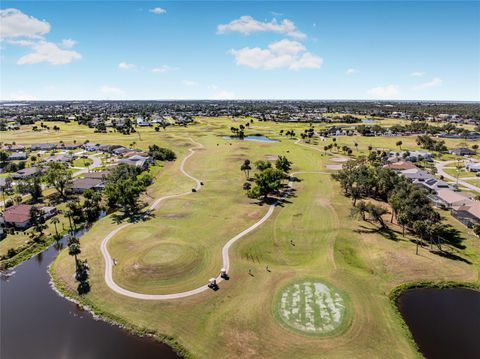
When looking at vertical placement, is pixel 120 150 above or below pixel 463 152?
below

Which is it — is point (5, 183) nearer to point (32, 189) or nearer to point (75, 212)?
point (32, 189)

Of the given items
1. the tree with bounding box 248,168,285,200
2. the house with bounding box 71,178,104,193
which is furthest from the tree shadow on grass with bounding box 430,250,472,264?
the house with bounding box 71,178,104,193

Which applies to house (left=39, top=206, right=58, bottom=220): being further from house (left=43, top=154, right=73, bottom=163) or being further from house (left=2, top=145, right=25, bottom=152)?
house (left=2, top=145, right=25, bottom=152)

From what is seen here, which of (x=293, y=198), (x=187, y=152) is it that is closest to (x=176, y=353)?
(x=293, y=198)

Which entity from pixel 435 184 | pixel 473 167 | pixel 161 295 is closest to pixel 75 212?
pixel 161 295

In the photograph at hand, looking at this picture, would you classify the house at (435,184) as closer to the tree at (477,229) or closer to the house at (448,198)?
the house at (448,198)

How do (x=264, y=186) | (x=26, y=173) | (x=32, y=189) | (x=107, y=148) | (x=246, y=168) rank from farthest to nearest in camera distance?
(x=107, y=148) → (x=246, y=168) → (x=26, y=173) → (x=32, y=189) → (x=264, y=186)

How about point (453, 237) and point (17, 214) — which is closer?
point (453, 237)
